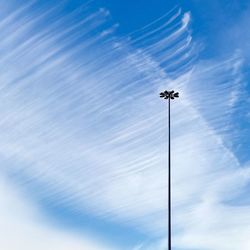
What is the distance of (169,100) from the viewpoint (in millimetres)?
39625

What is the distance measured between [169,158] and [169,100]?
21.6 ft

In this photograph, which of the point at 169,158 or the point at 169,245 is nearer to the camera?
the point at 169,245

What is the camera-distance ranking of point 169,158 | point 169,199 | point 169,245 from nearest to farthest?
point 169,245 → point 169,199 → point 169,158

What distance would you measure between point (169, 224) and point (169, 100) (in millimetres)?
12787

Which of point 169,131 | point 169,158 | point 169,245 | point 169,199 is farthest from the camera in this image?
point 169,131

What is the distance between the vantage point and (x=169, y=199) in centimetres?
3194

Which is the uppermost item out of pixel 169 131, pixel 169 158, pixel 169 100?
pixel 169 100

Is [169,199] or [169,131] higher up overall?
[169,131]

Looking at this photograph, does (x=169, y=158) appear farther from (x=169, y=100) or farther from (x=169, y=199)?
(x=169, y=100)

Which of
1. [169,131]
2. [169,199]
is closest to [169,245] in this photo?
[169,199]

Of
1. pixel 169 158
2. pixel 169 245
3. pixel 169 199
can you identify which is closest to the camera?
pixel 169 245

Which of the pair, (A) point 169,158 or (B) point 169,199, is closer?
(B) point 169,199

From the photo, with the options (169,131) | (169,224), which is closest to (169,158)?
(169,131)

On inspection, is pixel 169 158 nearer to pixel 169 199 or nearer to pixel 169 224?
pixel 169 199
